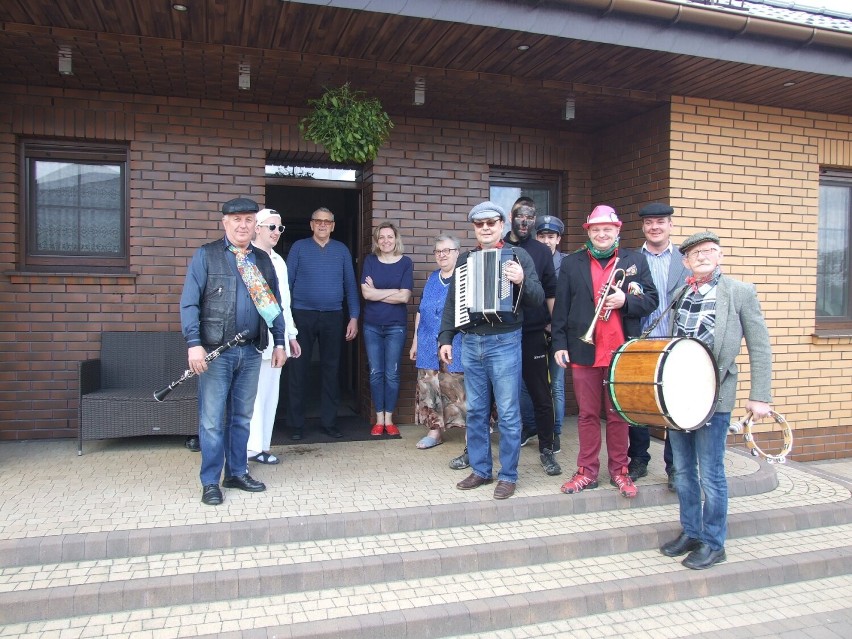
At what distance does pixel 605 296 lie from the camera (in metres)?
4.23

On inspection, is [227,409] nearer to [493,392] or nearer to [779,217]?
[493,392]

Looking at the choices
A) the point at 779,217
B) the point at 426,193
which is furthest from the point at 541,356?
the point at 779,217

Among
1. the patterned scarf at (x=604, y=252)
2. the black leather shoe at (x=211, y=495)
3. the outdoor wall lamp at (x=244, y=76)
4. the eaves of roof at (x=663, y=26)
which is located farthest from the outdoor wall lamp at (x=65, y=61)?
the patterned scarf at (x=604, y=252)

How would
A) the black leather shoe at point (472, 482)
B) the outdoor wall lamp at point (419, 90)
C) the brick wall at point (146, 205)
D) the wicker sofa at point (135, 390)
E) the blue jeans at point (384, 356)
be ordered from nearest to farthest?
the black leather shoe at point (472, 482) → the wicker sofa at point (135, 390) → the outdoor wall lamp at point (419, 90) → the brick wall at point (146, 205) → the blue jeans at point (384, 356)

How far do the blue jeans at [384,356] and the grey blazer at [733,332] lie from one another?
2901mm

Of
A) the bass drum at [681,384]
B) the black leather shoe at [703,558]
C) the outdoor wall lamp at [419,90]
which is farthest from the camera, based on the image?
the outdoor wall lamp at [419,90]

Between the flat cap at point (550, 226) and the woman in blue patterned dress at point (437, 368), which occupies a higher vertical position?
the flat cap at point (550, 226)

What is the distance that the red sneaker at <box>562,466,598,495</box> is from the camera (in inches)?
175

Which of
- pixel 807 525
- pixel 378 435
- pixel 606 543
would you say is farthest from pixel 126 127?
pixel 807 525

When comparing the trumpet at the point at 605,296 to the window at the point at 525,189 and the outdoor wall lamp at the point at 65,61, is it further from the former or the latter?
the outdoor wall lamp at the point at 65,61

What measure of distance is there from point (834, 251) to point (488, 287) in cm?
497

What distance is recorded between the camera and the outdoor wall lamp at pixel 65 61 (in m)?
4.92

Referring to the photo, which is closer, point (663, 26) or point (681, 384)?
point (681, 384)

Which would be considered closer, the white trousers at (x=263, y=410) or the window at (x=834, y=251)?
the white trousers at (x=263, y=410)
